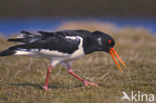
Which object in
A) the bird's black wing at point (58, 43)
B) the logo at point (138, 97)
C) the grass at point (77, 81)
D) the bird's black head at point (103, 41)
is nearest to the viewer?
the grass at point (77, 81)

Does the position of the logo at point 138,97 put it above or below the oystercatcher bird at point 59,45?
below

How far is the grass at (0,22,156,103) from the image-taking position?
5090mm

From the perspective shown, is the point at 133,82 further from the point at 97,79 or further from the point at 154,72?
the point at 154,72

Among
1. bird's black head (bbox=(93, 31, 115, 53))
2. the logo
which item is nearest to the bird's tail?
bird's black head (bbox=(93, 31, 115, 53))

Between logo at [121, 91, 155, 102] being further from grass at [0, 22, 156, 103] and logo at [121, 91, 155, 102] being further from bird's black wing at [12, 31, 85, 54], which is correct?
bird's black wing at [12, 31, 85, 54]

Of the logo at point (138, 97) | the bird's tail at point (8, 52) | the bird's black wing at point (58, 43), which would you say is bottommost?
the logo at point (138, 97)

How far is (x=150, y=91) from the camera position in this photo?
599 cm

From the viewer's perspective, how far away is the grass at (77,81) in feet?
16.7

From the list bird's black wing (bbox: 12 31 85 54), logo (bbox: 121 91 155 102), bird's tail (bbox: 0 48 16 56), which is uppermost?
bird's black wing (bbox: 12 31 85 54)

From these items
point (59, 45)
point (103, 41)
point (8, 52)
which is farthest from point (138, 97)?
point (8, 52)

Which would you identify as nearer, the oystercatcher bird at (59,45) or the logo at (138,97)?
the logo at (138,97)

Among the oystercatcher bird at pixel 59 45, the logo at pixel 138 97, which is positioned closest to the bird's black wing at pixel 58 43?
the oystercatcher bird at pixel 59 45

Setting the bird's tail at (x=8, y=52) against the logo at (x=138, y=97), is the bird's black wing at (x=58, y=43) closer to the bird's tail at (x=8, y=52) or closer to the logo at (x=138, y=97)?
the bird's tail at (x=8, y=52)

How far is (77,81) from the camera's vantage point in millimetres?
6906
